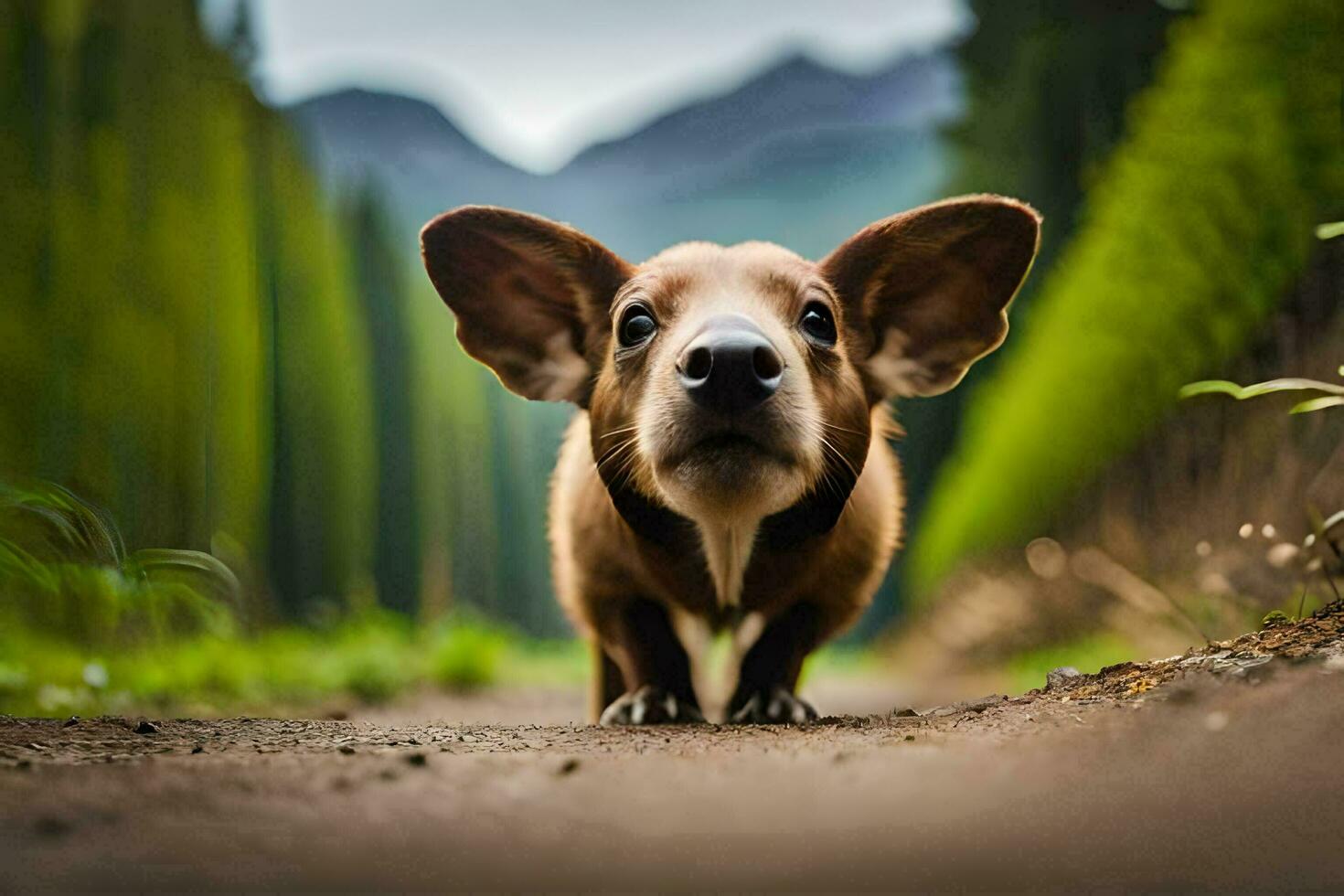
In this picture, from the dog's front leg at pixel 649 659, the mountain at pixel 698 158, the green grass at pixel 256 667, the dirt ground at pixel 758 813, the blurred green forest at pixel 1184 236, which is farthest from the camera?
the mountain at pixel 698 158

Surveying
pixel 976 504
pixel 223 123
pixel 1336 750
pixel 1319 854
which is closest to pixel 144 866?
pixel 1319 854

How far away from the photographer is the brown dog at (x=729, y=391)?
2.48m

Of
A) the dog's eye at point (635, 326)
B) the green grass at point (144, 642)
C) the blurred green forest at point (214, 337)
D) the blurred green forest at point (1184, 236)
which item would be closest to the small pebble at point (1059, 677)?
the dog's eye at point (635, 326)

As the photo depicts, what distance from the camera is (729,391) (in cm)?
235

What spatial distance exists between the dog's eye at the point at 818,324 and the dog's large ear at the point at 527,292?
0.58m

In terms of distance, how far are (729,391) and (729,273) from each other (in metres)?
0.56

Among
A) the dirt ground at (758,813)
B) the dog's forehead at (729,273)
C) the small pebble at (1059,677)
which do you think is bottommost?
the dirt ground at (758,813)

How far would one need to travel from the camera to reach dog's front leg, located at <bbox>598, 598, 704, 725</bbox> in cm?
292

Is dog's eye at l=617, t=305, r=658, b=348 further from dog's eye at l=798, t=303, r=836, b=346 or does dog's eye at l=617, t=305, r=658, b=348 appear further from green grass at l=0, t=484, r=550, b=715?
green grass at l=0, t=484, r=550, b=715

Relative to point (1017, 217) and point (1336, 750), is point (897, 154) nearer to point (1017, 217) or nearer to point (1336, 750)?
point (1017, 217)

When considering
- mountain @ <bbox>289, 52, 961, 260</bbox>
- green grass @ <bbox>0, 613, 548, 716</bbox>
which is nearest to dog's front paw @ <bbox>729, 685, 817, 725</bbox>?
green grass @ <bbox>0, 613, 548, 716</bbox>

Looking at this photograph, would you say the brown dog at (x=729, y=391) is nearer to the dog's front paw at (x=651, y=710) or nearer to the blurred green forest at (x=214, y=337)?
the dog's front paw at (x=651, y=710)

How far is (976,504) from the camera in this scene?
1099cm

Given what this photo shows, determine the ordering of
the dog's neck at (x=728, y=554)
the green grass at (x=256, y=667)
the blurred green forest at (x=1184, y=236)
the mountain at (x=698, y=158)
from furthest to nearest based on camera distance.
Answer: the mountain at (x=698, y=158) → the blurred green forest at (x=1184, y=236) → the green grass at (x=256, y=667) → the dog's neck at (x=728, y=554)
